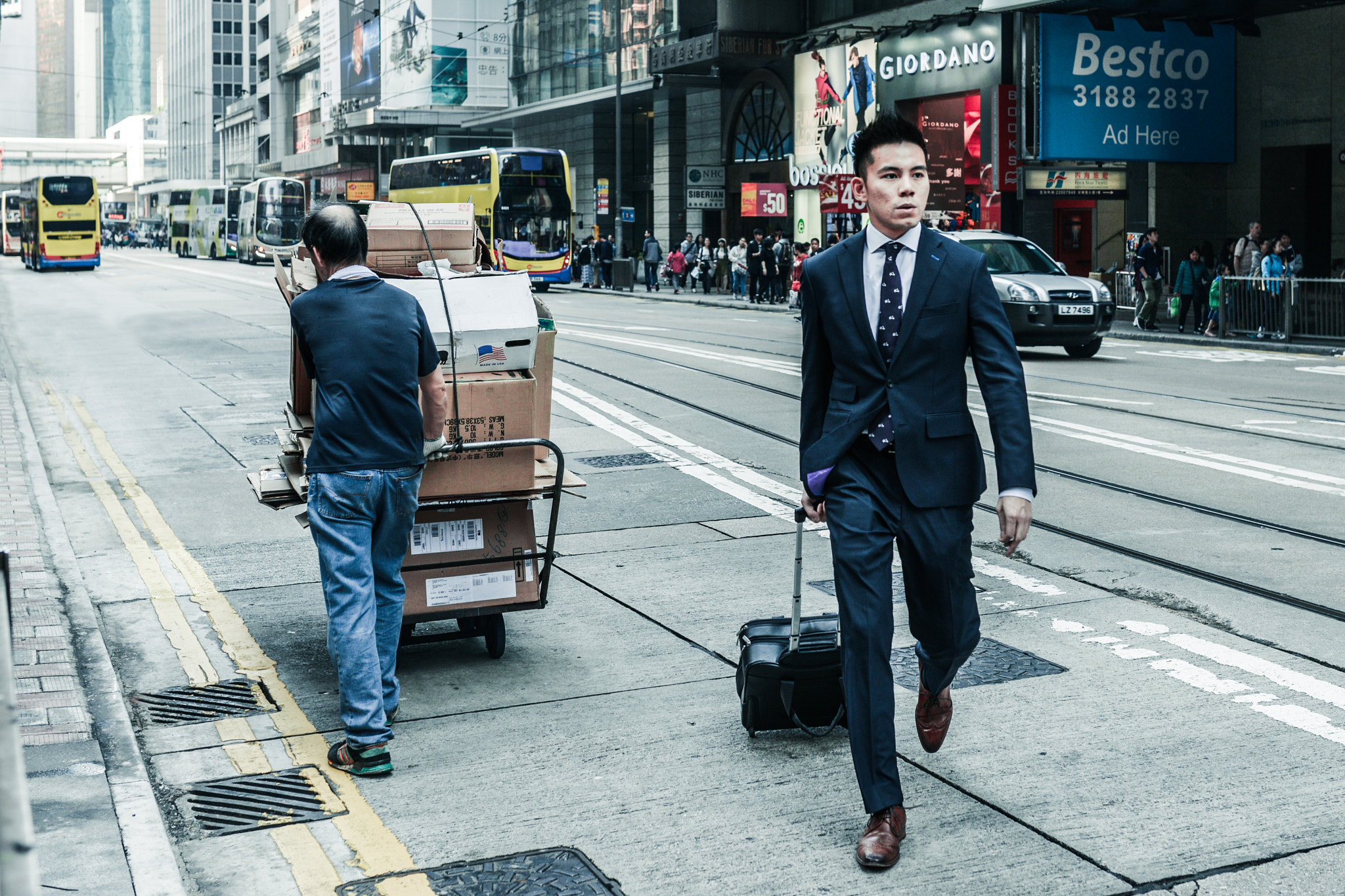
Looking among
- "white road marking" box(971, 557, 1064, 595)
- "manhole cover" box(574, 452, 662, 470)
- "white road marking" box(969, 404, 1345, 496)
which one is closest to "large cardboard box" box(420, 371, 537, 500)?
"white road marking" box(971, 557, 1064, 595)

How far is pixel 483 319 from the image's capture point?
220 inches

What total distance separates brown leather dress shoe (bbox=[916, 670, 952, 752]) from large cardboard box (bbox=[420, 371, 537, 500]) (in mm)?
1816

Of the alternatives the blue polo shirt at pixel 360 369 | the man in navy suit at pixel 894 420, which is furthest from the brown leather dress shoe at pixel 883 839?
the blue polo shirt at pixel 360 369

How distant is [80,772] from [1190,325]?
25.8 metres

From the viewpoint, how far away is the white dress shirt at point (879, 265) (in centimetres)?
403

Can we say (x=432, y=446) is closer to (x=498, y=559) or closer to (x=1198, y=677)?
(x=498, y=559)

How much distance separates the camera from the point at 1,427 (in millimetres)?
12375

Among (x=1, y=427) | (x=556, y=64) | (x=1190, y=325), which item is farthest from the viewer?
(x=556, y=64)

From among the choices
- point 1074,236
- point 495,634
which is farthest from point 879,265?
point 1074,236

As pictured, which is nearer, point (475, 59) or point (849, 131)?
point (849, 131)

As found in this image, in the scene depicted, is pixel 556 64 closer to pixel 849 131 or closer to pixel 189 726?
pixel 849 131

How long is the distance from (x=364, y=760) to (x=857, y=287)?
2.14m

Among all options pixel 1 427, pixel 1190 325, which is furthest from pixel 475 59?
pixel 1 427

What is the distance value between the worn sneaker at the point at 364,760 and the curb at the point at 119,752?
57 cm
